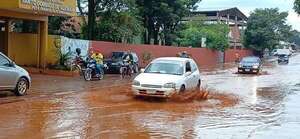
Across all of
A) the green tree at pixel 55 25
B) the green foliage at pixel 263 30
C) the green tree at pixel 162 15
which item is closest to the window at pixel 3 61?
the green tree at pixel 55 25

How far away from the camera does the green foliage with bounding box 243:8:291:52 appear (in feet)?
276

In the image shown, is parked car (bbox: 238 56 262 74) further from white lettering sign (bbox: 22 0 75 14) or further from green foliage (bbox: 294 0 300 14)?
white lettering sign (bbox: 22 0 75 14)

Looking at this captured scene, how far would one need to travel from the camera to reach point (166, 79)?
17.6 metres

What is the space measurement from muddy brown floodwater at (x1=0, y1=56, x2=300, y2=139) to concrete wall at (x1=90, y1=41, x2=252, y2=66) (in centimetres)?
1542

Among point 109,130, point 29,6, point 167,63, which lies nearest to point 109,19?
point 29,6

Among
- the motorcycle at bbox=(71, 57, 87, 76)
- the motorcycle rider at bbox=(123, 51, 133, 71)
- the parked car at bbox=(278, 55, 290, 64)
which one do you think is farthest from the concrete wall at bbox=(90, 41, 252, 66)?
the parked car at bbox=(278, 55, 290, 64)

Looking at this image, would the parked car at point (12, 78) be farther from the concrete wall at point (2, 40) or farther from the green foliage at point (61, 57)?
the concrete wall at point (2, 40)

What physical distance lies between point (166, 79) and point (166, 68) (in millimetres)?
1378

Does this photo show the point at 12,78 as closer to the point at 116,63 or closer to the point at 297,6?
the point at 116,63

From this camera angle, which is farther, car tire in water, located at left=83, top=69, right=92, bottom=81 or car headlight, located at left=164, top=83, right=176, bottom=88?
Answer: car tire in water, located at left=83, top=69, right=92, bottom=81

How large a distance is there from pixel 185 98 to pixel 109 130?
7210mm

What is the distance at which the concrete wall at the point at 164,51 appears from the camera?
1442 inches

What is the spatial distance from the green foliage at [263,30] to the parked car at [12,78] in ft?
228

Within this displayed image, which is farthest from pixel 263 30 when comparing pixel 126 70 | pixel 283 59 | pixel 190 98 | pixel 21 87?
pixel 21 87
